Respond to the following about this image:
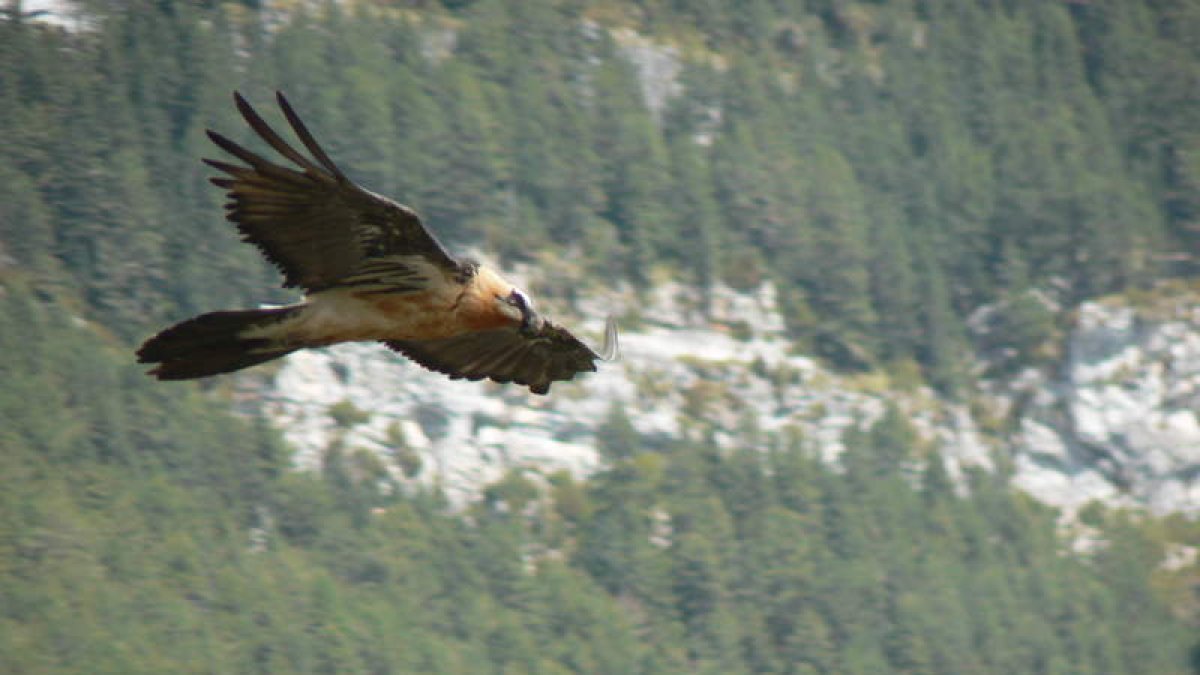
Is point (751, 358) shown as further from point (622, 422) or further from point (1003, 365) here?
point (1003, 365)

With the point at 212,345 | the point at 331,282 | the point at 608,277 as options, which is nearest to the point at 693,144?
the point at 608,277

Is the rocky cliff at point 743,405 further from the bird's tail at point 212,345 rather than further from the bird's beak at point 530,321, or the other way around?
the bird's tail at point 212,345

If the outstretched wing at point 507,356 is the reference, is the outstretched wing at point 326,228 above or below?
above

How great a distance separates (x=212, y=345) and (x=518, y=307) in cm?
198

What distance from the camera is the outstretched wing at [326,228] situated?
10.2 m

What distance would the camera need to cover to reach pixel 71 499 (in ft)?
227

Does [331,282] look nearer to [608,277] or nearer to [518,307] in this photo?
[518,307]

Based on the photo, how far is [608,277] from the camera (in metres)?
93.4

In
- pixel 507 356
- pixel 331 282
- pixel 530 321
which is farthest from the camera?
pixel 507 356

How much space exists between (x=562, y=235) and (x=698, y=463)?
1721cm

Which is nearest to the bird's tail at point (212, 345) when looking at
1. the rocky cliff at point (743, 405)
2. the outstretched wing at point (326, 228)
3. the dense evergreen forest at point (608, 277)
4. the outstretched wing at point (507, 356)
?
the outstretched wing at point (326, 228)

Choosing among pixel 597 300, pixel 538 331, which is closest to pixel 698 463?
pixel 597 300

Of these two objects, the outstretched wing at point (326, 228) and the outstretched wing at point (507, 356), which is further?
the outstretched wing at point (507, 356)

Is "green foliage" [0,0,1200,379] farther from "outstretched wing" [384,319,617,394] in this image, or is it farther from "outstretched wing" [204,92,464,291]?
"outstretched wing" [204,92,464,291]
